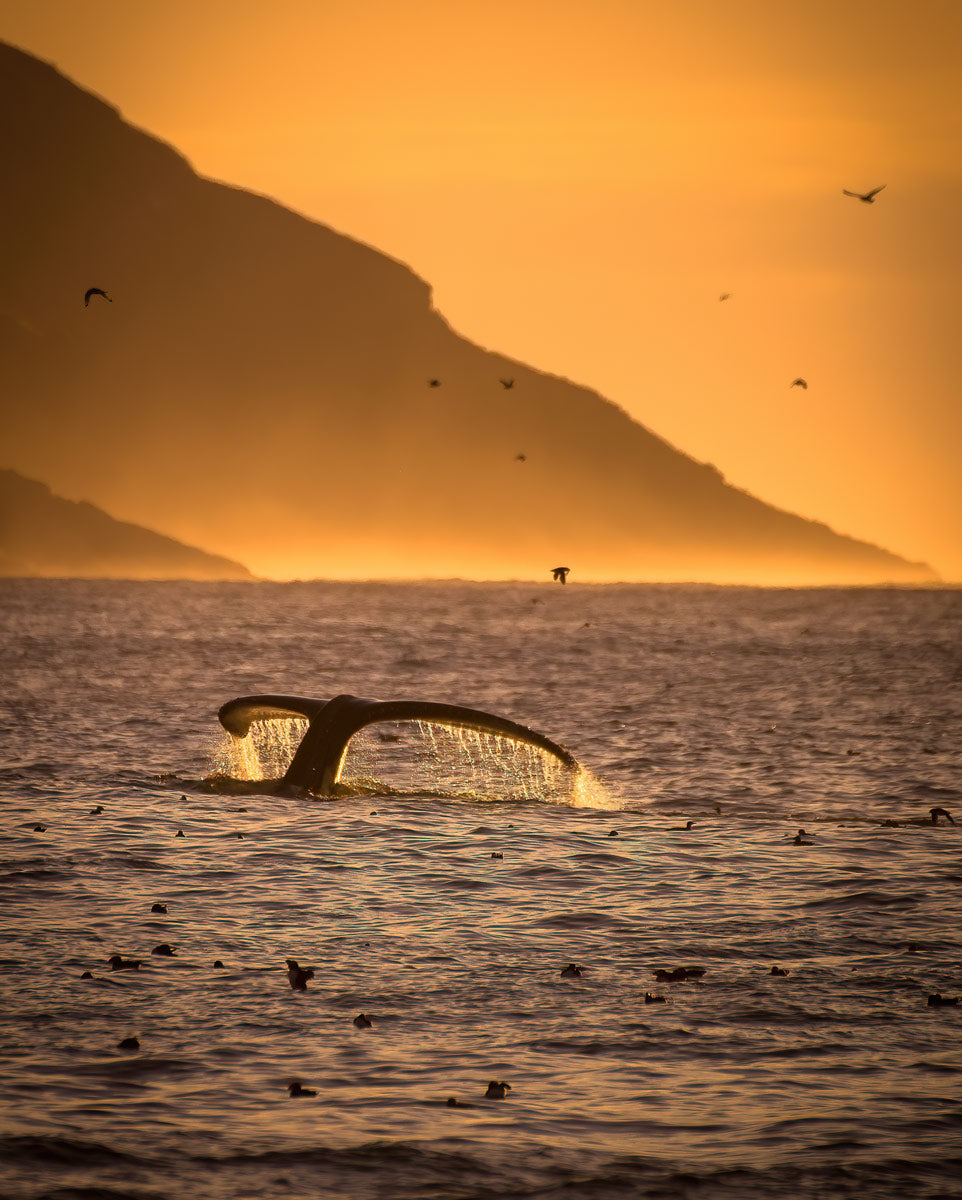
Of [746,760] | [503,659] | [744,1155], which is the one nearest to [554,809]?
[746,760]

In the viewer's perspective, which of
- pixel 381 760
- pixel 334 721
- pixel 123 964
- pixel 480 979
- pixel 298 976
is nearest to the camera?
pixel 298 976

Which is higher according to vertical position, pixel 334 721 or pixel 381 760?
pixel 334 721

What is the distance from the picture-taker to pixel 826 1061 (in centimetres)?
1362

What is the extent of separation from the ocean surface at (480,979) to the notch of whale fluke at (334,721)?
2.45ft

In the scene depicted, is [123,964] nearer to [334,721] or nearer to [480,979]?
[480,979]

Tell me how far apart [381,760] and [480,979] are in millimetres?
23188

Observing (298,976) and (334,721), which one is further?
(334,721)

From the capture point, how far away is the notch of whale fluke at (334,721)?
87.5 ft

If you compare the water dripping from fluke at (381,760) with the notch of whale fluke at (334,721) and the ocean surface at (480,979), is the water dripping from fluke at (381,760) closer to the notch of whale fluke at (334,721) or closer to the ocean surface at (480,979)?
the notch of whale fluke at (334,721)

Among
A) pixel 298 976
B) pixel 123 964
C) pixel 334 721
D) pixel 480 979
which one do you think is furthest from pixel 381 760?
pixel 298 976

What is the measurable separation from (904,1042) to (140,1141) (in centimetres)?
669

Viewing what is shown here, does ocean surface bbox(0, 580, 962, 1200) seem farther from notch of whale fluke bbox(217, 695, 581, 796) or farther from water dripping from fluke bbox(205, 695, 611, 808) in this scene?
notch of whale fluke bbox(217, 695, 581, 796)

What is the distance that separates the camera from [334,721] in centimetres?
2812

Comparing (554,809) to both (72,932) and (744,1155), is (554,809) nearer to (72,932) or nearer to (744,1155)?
(72,932)
